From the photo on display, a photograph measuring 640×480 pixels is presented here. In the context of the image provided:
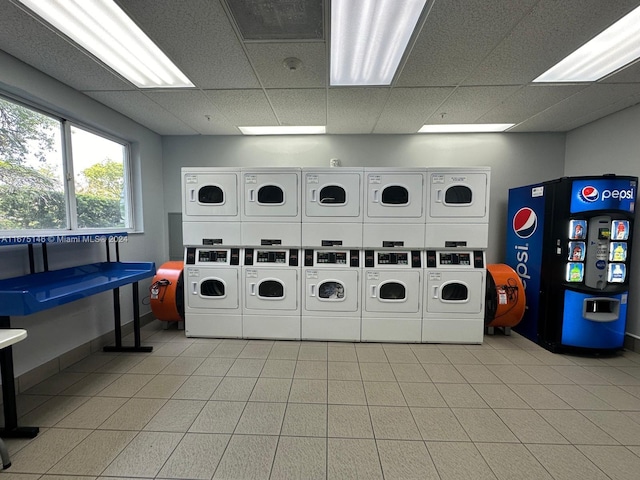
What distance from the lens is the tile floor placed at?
1609mm

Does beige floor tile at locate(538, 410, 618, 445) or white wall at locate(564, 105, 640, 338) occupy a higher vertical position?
white wall at locate(564, 105, 640, 338)

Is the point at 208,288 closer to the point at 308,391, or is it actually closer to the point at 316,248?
the point at 316,248

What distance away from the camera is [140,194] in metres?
3.79

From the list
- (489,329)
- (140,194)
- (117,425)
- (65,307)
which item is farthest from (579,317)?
(140,194)

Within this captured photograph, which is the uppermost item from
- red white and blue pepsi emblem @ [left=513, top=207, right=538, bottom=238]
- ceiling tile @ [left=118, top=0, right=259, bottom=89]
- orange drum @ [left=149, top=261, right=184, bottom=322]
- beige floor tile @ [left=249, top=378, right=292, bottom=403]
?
ceiling tile @ [left=118, top=0, right=259, bottom=89]

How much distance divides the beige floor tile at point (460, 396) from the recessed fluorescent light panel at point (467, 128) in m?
3.23

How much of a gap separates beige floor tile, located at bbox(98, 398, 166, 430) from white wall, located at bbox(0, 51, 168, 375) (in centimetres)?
105

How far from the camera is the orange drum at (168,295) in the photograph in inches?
135

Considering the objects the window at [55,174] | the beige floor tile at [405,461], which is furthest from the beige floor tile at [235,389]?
the window at [55,174]

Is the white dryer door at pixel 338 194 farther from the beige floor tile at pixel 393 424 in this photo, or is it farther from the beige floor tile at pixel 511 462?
the beige floor tile at pixel 511 462

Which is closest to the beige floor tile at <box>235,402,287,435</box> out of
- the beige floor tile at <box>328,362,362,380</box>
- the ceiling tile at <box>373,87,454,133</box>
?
the beige floor tile at <box>328,362,362,380</box>

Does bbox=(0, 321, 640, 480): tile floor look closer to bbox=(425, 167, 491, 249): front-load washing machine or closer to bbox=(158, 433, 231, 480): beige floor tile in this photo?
bbox=(158, 433, 231, 480): beige floor tile

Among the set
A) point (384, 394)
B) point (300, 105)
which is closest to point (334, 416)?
point (384, 394)

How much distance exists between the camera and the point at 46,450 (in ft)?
5.60
